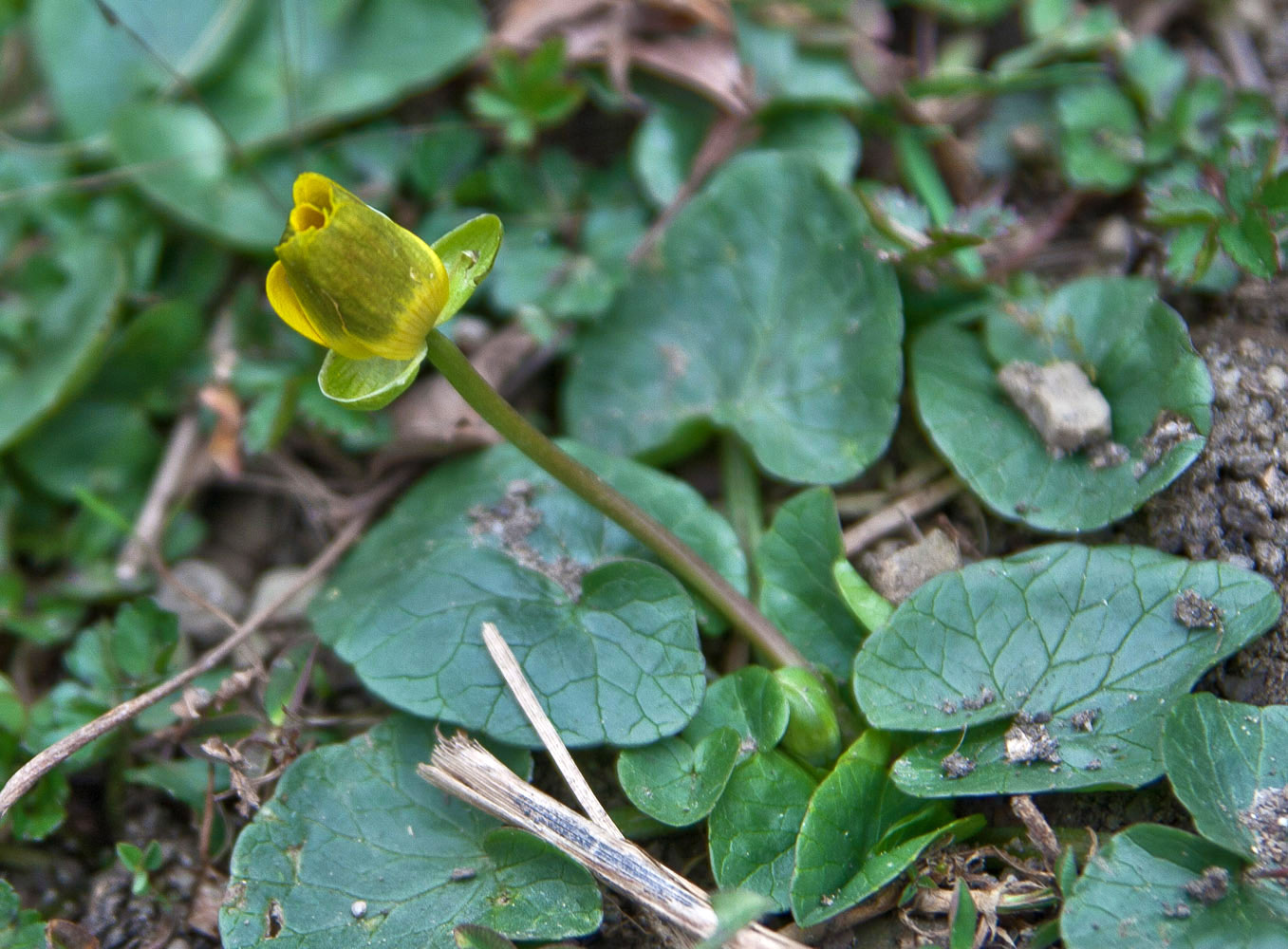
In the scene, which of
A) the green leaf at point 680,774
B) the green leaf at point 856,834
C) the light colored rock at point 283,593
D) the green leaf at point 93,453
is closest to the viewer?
the green leaf at point 856,834

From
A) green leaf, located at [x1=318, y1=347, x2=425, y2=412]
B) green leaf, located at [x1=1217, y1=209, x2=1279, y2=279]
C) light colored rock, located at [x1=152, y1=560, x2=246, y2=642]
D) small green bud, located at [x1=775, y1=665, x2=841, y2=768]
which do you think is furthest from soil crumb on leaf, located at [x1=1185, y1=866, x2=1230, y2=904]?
light colored rock, located at [x1=152, y1=560, x2=246, y2=642]

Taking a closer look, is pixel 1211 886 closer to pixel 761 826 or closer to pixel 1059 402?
pixel 761 826

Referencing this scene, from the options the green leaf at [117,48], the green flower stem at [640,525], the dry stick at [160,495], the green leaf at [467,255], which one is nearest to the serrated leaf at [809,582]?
the green flower stem at [640,525]

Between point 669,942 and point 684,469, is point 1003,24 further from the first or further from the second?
point 669,942

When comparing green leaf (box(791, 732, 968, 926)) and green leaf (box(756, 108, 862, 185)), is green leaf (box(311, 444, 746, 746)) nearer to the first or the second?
green leaf (box(791, 732, 968, 926))

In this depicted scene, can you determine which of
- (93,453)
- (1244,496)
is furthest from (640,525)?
(93,453)

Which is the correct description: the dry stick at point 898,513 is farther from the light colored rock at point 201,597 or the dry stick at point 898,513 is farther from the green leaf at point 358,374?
the light colored rock at point 201,597
